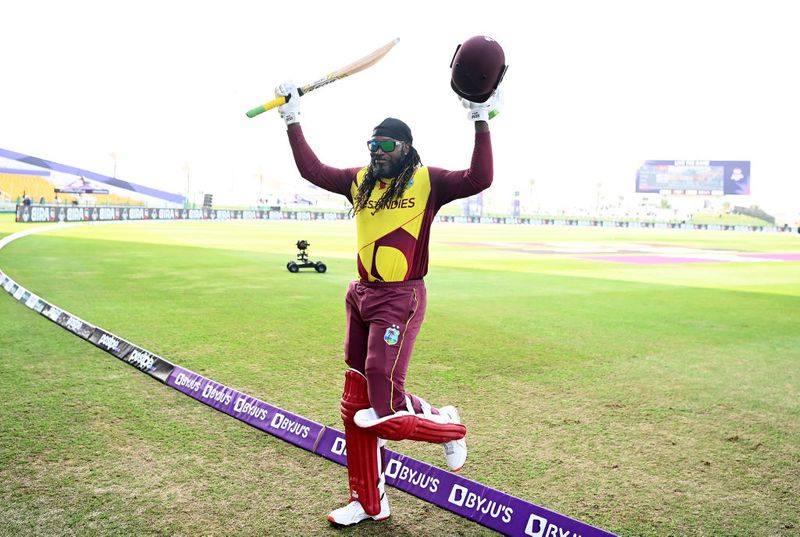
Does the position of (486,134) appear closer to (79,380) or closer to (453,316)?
(79,380)

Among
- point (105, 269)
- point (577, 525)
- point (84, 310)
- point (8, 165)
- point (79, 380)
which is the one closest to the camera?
point (577, 525)

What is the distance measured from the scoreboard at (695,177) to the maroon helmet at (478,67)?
127115mm

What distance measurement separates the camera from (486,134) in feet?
12.6

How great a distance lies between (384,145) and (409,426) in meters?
1.69

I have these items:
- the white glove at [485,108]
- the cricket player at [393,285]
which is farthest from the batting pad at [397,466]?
the white glove at [485,108]

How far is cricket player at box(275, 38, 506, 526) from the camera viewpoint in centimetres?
384

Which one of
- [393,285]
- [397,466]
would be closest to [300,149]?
[393,285]

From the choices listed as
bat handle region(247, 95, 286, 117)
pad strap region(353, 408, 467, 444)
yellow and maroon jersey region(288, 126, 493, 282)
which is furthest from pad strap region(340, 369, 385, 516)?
bat handle region(247, 95, 286, 117)

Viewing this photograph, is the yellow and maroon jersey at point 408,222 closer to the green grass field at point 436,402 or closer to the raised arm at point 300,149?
the raised arm at point 300,149

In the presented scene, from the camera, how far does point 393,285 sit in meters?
3.97

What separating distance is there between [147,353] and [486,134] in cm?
491

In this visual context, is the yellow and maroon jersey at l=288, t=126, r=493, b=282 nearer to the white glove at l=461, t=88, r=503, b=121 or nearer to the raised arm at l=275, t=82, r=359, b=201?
the white glove at l=461, t=88, r=503, b=121

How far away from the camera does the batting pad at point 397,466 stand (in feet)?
12.1

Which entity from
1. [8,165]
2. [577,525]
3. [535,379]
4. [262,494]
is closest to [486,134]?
[577,525]
